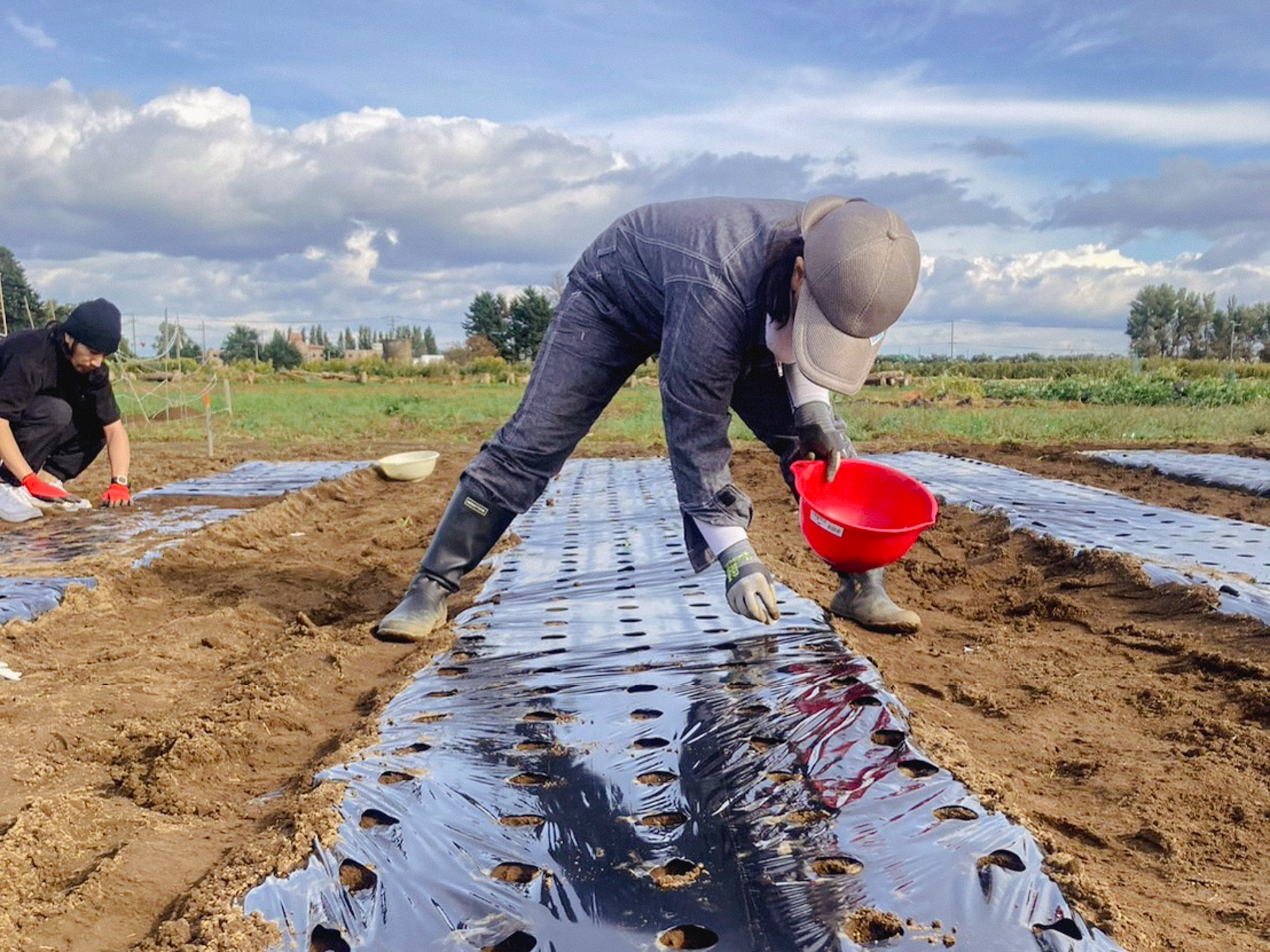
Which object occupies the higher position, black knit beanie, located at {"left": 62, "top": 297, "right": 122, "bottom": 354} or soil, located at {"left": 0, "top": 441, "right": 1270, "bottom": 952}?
black knit beanie, located at {"left": 62, "top": 297, "right": 122, "bottom": 354}

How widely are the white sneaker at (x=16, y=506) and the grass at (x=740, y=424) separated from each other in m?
6.27

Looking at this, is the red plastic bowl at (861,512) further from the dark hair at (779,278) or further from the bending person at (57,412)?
the bending person at (57,412)

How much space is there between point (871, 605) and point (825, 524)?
1.29 ft

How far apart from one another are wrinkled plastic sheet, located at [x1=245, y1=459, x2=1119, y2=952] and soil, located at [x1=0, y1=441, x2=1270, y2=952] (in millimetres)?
92

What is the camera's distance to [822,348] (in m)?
2.17

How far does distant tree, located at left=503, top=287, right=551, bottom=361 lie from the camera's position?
46.2 m

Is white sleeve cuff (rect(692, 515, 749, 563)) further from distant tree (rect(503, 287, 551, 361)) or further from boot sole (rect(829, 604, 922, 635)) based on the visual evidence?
distant tree (rect(503, 287, 551, 361))

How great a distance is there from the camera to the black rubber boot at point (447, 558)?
2.94 metres

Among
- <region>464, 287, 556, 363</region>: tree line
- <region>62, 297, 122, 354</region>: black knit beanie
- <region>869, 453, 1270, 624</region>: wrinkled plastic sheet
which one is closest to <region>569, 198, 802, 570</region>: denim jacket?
<region>869, 453, 1270, 624</region>: wrinkled plastic sheet

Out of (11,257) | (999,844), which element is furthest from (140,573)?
(11,257)

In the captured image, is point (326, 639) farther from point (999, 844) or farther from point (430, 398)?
point (430, 398)

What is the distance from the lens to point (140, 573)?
417cm

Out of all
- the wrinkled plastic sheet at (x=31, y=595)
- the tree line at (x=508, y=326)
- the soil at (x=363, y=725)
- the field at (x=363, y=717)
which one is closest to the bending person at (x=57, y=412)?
the field at (x=363, y=717)

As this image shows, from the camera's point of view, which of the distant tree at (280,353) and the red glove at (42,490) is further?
the distant tree at (280,353)
